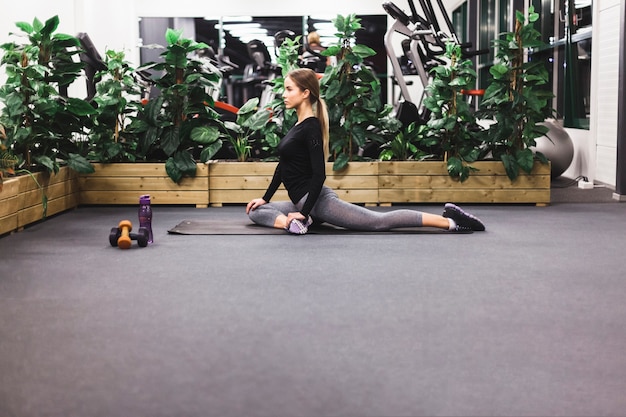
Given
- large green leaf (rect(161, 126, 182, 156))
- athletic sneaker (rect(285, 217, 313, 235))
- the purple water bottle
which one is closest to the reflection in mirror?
large green leaf (rect(161, 126, 182, 156))

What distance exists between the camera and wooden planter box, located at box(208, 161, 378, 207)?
6.60 meters

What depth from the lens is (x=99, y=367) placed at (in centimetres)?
250

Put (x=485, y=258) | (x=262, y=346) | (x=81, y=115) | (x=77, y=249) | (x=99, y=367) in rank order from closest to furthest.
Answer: (x=99, y=367) → (x=262, y=346) → (x=485, y=258) → (x=77, y=249) → (x=81, y=115)

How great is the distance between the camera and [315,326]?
2.96 meters

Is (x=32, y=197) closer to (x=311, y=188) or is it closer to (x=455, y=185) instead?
(x=311, y=188)

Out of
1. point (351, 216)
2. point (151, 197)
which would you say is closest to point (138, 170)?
point (151, 197)

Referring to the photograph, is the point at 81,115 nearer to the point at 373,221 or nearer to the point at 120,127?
the point at 120,127

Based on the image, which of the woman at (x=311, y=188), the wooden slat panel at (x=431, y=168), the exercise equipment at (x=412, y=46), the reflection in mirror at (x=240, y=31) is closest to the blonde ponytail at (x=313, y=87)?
the woman at (x=311, y=188)

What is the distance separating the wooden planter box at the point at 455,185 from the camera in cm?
660

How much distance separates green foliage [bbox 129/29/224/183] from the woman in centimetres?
150

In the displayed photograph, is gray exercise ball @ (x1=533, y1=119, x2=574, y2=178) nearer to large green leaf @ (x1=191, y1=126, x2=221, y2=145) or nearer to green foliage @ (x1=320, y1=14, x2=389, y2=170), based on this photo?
green foliage @ (x1=320, y1=14, x2=389, y2=170)

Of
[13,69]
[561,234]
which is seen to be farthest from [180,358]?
[13,69]

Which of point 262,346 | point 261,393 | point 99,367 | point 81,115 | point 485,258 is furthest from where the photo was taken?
point 81,115

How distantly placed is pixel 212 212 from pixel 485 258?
8.47 feet
